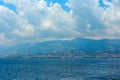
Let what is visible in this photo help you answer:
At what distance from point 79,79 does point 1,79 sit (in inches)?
1345

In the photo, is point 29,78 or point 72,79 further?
point 29,78

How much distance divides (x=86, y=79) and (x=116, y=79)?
12106 mm

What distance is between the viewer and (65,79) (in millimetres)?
114250

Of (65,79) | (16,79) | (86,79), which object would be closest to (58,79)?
(65,79)

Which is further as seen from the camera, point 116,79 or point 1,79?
point 1,79

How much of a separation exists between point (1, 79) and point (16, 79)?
22.7ft

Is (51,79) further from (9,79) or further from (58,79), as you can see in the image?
(9,79)

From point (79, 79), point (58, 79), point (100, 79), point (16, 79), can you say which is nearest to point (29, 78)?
point (16, 79)

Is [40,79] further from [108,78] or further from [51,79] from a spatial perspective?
[108,78]

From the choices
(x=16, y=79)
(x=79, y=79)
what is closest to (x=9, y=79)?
(x=16, y=79)

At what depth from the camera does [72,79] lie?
11462 cm

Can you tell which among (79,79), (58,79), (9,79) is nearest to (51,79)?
(58,79)

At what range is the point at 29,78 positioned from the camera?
12250 centimetres

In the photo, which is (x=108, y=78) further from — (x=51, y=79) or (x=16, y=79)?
(x=16, y=79)
